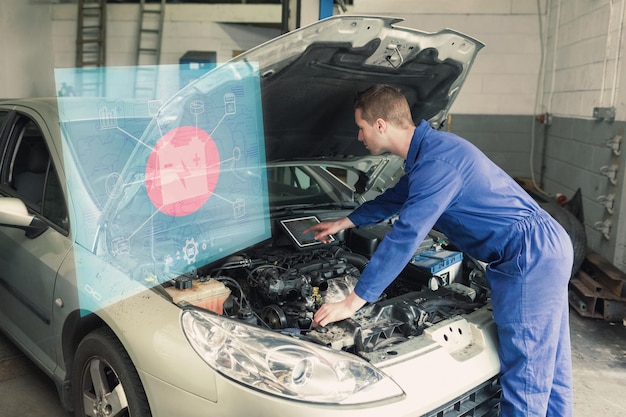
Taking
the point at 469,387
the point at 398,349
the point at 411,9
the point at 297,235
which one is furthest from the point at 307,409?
the point at 411,9

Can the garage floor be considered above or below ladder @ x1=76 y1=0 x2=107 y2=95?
below

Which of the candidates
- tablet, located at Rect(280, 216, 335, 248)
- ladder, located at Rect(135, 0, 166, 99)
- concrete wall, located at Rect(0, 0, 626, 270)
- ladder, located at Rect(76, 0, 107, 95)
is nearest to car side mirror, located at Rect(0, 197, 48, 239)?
tablet, located at Rect(280, 216, 335, 248)

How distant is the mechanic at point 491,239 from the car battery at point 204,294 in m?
0.36

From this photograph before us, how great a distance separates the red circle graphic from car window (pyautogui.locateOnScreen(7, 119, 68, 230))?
1.44ft

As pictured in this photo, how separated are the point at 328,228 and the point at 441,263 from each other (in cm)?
53

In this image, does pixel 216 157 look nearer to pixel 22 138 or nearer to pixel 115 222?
pixel 115 222

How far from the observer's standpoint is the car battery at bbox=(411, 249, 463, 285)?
2.31 m

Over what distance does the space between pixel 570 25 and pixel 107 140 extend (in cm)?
522

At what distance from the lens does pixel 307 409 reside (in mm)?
1368

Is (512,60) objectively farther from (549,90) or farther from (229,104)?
(229,104)

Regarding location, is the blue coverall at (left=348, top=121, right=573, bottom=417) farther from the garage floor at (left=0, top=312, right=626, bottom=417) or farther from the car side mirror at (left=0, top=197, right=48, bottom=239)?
the car side mirror at (left=0, top=197, right=48, bottom=239)

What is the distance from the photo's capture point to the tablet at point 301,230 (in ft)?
7.89
